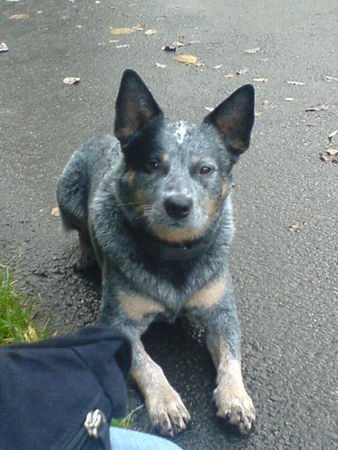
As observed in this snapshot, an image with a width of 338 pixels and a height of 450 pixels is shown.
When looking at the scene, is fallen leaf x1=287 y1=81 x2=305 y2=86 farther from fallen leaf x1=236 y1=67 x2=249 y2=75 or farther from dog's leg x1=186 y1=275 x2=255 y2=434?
dog's leg x1=186 y1=275 x2=255 y2=434

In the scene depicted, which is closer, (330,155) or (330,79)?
(330,155)

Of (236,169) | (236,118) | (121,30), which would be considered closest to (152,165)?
(236,118)

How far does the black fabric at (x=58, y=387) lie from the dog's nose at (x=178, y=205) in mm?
1555

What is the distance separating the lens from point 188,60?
7.61 metres

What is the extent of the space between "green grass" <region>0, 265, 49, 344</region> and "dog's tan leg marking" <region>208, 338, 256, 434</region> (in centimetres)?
95

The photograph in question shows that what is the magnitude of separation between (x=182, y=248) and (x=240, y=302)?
76cm

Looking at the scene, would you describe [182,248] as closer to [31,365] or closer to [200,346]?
[200,346]

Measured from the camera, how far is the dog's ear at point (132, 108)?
365 centimetres

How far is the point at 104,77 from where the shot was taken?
7305mm

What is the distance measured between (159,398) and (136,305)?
0.51 meters

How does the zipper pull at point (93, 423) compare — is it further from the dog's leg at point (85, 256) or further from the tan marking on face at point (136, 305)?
the dog's leg at point (85, 256)

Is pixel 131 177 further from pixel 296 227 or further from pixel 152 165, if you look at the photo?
pixel 296 227

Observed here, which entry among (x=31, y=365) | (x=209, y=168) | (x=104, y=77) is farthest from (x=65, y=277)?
(x=104, y=77)

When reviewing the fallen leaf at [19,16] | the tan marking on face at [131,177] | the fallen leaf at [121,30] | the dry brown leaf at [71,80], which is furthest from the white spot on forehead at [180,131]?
the fallen leaf at [19,16]
